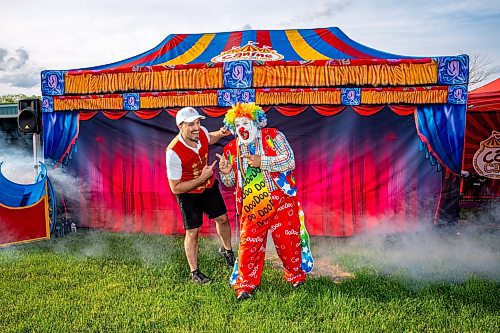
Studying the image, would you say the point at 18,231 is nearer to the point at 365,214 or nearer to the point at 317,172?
the point at 317,172

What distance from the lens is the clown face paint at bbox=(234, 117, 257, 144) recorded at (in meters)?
3.58

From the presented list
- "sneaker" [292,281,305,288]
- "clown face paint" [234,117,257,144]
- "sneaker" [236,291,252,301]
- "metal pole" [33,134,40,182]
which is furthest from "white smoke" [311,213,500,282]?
"metal pole" [33,134,40,182]

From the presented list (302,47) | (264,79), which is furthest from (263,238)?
(302,47)

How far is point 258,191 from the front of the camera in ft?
11.8

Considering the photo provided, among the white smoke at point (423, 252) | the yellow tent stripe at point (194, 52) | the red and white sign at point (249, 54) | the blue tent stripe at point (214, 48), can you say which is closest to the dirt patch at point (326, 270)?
the white smoke at point (423, 252)

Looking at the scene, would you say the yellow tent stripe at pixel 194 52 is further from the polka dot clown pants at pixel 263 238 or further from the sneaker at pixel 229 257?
the polka dot clown pants at pixel 263 238

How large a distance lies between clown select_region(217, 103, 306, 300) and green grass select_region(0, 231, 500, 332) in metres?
0.36

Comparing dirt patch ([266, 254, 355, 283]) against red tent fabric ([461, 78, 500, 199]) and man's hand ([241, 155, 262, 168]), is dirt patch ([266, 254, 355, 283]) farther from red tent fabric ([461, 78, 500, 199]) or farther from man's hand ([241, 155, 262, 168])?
red tent fabric ([461, 78, 500, 199])

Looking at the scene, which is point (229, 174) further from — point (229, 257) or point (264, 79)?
point (264, 79)

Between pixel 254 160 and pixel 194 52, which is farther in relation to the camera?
pixel 194 52

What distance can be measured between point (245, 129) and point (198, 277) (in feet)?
5.09

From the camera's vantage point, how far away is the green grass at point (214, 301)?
3.22m

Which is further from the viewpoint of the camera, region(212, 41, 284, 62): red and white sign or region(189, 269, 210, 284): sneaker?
region(212, 41, 284, 62): red and white sign

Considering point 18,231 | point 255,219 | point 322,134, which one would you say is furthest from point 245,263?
point 18,231
